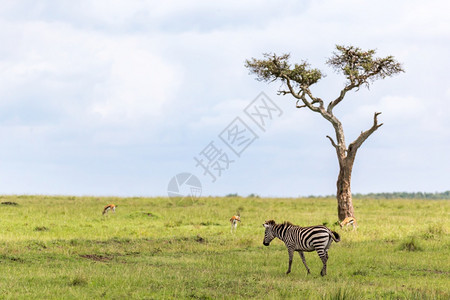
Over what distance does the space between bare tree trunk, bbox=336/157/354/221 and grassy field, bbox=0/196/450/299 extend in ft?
4.77

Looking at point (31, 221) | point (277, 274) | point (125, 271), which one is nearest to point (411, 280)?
point (277, 274)

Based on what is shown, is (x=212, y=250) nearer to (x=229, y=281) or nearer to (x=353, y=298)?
(x=229, y=281)

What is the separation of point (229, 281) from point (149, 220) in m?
16.3

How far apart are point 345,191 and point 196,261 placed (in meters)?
14.2

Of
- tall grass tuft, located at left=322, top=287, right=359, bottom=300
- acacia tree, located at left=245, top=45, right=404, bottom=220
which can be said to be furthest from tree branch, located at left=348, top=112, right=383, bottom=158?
tall grass tuft, located at left=322, top=287, right=359, bottom=300

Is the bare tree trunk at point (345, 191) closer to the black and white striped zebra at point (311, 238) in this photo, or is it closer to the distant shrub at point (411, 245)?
the distant shrub at point (411, 245)

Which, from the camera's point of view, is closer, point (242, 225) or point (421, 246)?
point (421, 246)

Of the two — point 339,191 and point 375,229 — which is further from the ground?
point 339,191

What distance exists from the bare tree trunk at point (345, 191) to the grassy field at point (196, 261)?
145 centimetres

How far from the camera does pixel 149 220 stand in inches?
1105

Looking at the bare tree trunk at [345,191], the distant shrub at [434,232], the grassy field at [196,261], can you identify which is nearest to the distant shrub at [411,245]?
the grassy field at [196,261]

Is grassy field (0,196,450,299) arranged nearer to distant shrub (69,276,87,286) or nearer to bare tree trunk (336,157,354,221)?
distant shrub (69,276,87,286)

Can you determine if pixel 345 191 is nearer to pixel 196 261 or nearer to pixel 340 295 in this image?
pixel 196 261


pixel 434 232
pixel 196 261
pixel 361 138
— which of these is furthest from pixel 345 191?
pixel 196 261
